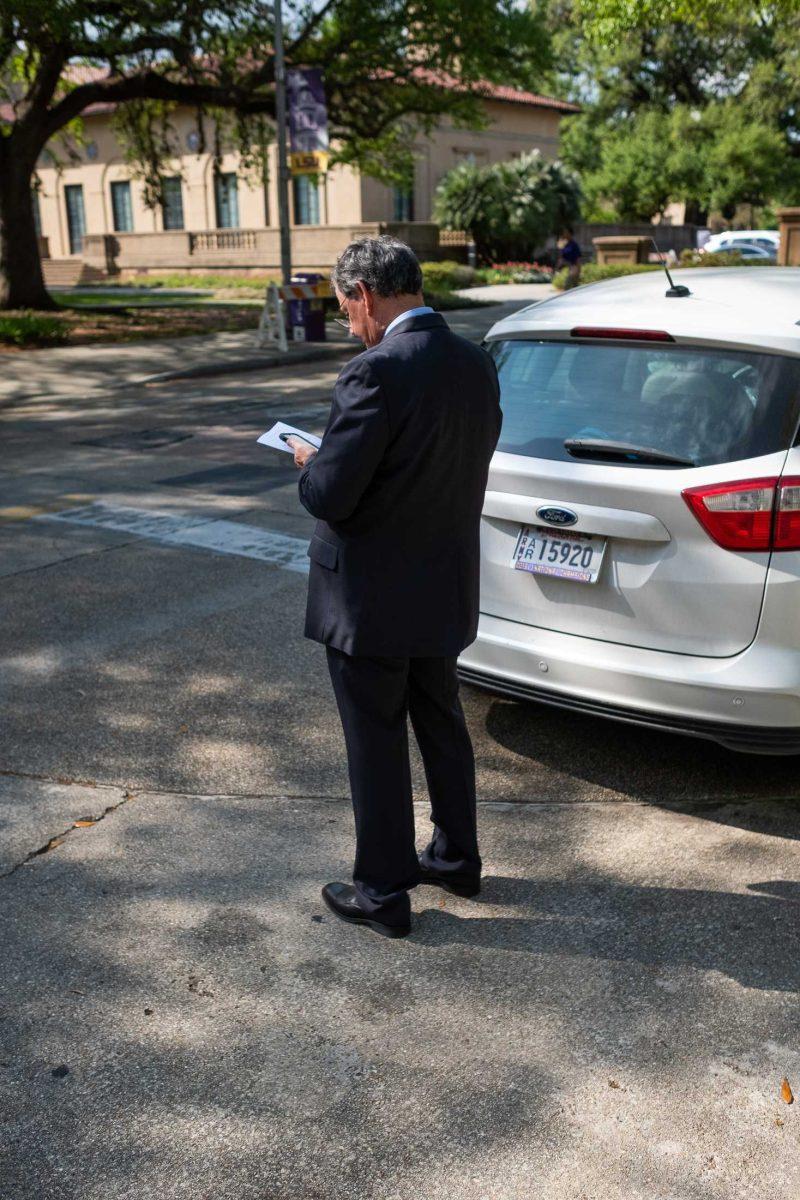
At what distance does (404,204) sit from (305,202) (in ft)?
13.0

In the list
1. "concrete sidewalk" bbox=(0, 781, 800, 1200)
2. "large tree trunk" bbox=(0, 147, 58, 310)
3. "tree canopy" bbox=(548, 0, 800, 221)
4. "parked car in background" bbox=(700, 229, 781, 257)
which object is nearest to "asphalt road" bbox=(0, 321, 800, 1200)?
"concrete sidewalk" bbox=(0, 781, 800, 1200)

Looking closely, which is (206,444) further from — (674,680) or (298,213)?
(298,213)

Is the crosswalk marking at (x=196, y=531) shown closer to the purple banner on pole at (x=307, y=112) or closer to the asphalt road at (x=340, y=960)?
the asphalt road at (x=340, y=960)

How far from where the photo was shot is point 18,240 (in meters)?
24.3

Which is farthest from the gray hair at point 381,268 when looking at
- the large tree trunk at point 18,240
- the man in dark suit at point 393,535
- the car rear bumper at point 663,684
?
the large tree trunk at point 18,240

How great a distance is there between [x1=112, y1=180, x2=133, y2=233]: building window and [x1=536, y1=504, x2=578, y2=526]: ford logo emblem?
53360 mm

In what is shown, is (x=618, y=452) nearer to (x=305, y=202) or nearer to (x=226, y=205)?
(x=305, y=202)

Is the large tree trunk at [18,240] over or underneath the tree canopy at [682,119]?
underneath

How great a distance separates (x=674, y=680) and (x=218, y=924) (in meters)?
1.69

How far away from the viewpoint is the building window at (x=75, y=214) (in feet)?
181

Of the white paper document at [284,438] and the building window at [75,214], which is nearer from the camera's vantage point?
the white paper document at [284,438]

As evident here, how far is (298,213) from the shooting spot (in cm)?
4678

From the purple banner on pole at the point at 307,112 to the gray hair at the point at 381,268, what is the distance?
736 inches

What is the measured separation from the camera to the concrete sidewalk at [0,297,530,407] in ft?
54.5
